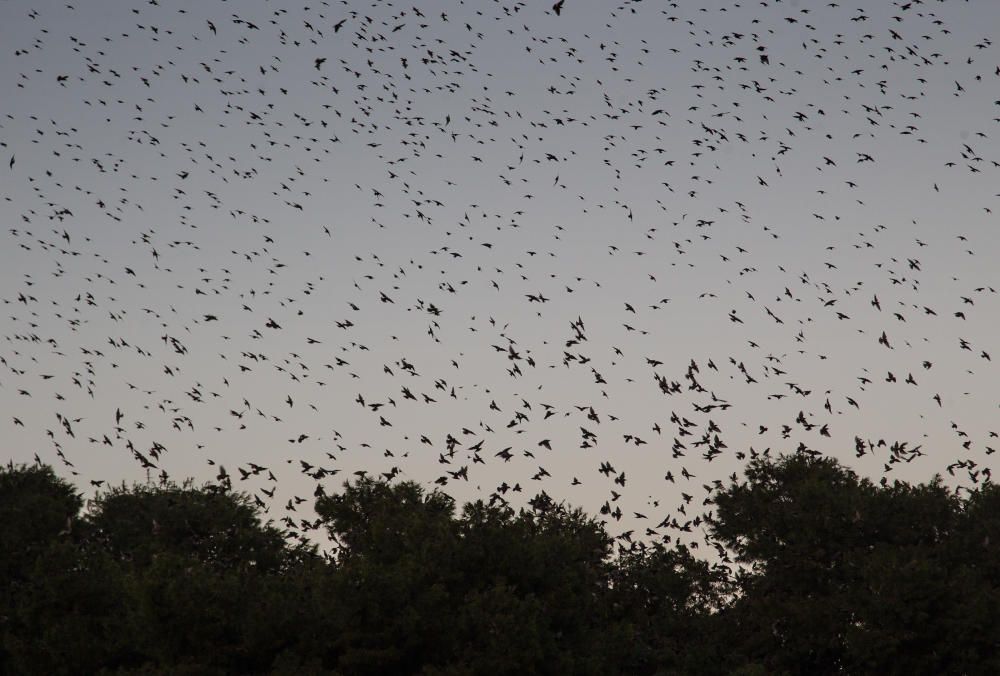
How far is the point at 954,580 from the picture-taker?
4709 cm

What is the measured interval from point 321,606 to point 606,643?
11216 mm

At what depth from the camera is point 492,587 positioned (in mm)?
39562

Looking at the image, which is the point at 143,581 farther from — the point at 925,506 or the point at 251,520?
the point at 925,506

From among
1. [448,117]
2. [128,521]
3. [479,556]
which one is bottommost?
[128,521]

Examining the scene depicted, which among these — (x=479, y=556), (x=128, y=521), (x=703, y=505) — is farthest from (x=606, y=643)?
(x=128, y=521)

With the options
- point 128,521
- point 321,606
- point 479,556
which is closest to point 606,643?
point 479,556

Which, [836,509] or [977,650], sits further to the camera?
[836,509]

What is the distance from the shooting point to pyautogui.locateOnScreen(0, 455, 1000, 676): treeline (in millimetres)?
38562

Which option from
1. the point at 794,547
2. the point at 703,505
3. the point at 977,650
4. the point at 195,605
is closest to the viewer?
the point at 195,605

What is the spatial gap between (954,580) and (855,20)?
2417 cm

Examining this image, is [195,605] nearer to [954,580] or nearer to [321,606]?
[321,606]

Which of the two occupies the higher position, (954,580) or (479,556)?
(954,580)

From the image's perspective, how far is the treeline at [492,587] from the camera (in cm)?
3856

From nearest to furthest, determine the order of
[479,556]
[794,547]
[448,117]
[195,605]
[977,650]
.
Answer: [448,117]
[195,605]
[479,556]
[977,650]
[794,547]
